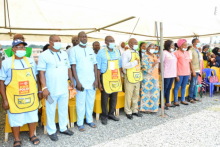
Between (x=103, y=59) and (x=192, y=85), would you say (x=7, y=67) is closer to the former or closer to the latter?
(x=103, y=59)

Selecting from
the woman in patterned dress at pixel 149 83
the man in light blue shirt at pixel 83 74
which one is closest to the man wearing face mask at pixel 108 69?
the man in light blue shirt at pixel 83 74

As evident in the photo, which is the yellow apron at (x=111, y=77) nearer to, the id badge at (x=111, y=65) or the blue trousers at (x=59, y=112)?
the id badge at (x=111, y=65)

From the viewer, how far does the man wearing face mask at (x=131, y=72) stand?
148 inches

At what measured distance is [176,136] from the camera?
3.08 meters

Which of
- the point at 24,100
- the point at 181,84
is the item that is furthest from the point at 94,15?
the point at 181,84

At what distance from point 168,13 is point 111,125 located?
2.65m

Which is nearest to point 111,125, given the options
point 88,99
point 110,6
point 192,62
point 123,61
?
point 88,99

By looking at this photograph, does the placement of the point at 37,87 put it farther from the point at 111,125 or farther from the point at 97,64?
the point at 111,125

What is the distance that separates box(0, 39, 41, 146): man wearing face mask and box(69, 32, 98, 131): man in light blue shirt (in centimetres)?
79

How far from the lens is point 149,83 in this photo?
4.10 meters

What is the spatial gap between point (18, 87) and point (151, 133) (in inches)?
102

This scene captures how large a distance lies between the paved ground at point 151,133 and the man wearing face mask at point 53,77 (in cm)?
48

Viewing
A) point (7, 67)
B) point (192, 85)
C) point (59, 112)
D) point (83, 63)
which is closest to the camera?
point (7, 67)

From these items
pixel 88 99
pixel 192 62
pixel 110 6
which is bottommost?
pixel 88 99
